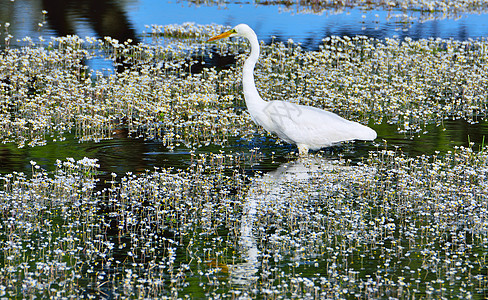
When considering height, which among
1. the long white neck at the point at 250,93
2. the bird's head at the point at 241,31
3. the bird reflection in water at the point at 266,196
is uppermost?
the bird's head at the point at 241,31

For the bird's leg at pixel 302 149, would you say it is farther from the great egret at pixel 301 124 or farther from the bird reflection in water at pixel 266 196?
the bird reflection in water at pixel 266 196

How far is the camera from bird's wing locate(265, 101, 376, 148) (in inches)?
569

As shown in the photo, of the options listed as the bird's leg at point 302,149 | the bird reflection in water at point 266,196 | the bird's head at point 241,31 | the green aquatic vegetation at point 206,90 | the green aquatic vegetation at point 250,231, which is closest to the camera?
the green aquatic vegetation at point 250,231

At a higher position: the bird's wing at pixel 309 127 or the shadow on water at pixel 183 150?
the bird's wing at pixel 309 127

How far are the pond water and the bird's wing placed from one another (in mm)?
441

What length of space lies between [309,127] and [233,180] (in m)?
2.23

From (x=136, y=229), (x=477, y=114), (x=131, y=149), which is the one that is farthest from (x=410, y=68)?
(x=136, y=229)

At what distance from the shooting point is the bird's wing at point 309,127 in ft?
47.4

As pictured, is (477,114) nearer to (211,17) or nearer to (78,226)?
(78,226)

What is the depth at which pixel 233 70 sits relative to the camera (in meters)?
22.5

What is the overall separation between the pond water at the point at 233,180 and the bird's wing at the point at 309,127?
0.44 metres

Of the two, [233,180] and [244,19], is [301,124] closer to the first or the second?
[233,180]

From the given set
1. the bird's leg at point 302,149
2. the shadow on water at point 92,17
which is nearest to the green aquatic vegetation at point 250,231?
the bird's leg at point 302,149

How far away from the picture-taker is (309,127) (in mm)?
14547
